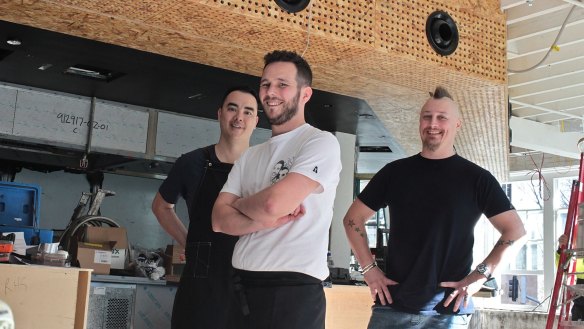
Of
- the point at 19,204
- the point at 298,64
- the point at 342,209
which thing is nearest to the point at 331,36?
the point at 298,64

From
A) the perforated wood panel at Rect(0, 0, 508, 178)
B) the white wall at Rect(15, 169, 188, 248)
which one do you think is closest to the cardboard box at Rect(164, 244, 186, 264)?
the perforated wood panel at Rect(0, 0, 508, 178)

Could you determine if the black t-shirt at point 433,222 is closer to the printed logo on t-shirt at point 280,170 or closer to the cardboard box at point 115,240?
the printed logo on t-shirt at point 280,170

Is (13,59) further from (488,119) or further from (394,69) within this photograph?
(488,119)

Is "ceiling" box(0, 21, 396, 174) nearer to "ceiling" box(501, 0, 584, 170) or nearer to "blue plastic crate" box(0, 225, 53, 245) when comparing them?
"blue plastic crate" box(0, 225, 53, 245)

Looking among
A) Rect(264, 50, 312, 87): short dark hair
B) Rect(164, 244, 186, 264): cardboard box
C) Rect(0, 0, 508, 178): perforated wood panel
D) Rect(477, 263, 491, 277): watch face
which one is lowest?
Rect(164, 244, 186, 264): cardboard box

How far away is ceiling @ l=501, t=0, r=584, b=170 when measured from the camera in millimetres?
5434

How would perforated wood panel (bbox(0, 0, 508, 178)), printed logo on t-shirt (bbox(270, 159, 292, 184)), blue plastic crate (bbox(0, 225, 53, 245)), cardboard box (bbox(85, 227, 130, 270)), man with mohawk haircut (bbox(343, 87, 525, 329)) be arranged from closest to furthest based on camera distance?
1. printed logo on t-shirt (bbox(270, 159, 292, 184))
2. man with mohawk haircut (bbox(343, 87, 525, 329))
3. perforated wood panel (bbox(0, 0, 508, 178))
4. blue plastic crate (bbox(0, 225, 53, 245))
5. cardboard box (bbox(85, 227, 130, 270))

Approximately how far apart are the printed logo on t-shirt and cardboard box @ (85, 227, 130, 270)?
2.90m

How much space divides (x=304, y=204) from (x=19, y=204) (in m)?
3.54

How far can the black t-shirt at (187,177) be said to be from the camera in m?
3.05

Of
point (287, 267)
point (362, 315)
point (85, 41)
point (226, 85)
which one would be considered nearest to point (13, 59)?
point (85, 41)

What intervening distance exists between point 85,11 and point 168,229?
1.23 meters

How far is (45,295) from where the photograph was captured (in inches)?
115

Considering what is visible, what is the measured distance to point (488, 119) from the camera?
5523 mm
